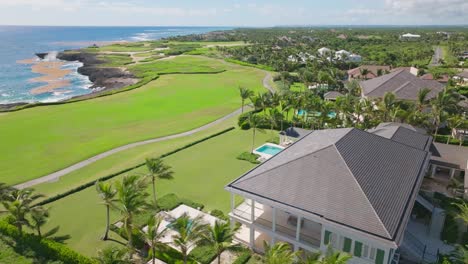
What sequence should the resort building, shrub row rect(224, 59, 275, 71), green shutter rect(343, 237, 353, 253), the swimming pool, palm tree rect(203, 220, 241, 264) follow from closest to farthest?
1. palm tree rect(203, 220, 241, 264)
2. the resort building
3. green shutter rect(343, 237, 353, 253)
4. the swimming pool
5. shrub row rect(224, 59, 275, 71)

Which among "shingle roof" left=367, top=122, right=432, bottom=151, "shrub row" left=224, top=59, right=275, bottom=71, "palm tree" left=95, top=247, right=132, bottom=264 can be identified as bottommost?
"shrub row" left=224, top=59, right=275, bottom=71

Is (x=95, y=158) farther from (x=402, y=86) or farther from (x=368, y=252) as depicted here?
(x=402, y=86)

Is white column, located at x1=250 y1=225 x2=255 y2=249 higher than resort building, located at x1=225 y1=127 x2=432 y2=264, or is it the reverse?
resort building, located at x1=225 y1=127 x2=432 y2=264

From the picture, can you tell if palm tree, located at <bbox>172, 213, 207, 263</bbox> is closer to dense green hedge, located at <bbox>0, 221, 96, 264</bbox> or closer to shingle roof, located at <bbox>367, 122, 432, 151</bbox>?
dense green hedge, located at <bbox>0, 221, 96, 264</bbox>

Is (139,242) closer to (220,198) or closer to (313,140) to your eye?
(220,198)

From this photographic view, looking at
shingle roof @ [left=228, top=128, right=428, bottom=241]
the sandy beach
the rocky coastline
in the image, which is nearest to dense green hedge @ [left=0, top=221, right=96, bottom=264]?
shingle roof @ [left=228, top=128, right=428, bottom=241]

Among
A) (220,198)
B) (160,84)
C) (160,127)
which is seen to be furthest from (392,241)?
(160,84)

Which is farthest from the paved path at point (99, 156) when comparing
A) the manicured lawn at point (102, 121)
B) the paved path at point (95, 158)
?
the manicured lawn at point (102, 121)
